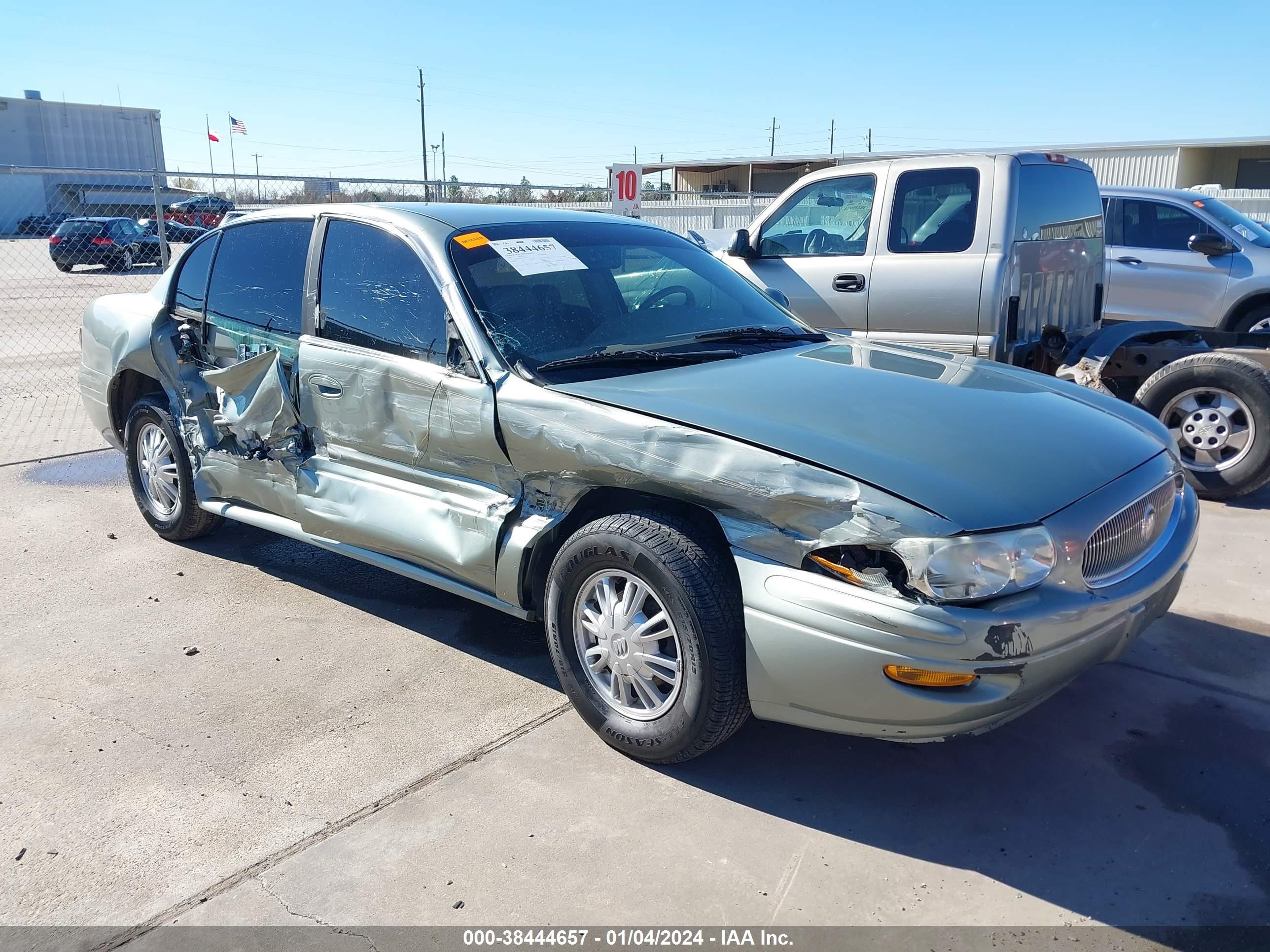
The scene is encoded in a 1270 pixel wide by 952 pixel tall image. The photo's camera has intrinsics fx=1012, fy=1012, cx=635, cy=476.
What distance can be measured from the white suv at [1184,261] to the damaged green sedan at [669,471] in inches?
257

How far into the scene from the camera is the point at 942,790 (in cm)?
319

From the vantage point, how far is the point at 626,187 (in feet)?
40.5

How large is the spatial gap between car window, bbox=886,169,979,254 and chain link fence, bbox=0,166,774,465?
2756 millimetres

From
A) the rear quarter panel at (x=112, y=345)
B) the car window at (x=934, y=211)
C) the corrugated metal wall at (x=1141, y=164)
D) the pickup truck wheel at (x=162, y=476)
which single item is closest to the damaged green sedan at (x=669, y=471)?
the pickup truck wheel at (x=162, y=476)

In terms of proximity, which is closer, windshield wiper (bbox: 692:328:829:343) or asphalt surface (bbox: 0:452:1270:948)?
asphalt surface (bbox: 0:452:1270:948)

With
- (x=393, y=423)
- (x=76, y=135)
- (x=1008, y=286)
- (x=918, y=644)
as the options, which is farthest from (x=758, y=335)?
(x=76, y=135)

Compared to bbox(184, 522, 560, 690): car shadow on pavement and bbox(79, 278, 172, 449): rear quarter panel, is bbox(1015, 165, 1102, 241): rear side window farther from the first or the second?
bbox(79, 278, 172, 449): rear quarter panel

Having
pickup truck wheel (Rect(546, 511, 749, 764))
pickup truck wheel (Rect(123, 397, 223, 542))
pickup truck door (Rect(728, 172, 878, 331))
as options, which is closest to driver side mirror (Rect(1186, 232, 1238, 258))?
pickup truck door (Rect(728, 172, 878, 331))

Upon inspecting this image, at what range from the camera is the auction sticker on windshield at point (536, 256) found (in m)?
3.88

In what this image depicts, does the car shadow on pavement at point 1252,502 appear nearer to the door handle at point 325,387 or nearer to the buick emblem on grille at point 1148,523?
the buick emblem on grille at point 1148,523

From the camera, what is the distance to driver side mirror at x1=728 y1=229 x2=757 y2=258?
23.2 feet

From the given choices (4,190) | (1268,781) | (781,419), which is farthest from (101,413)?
(4,190)

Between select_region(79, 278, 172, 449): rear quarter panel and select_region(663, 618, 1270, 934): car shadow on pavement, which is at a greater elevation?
select_region(79, 278, 172, 449): rear quarter panel

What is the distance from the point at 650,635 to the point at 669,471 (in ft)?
1.76
